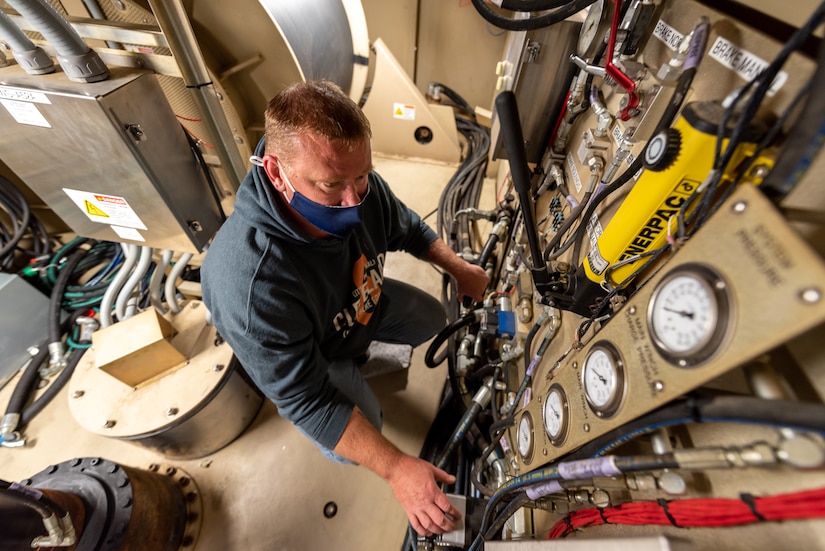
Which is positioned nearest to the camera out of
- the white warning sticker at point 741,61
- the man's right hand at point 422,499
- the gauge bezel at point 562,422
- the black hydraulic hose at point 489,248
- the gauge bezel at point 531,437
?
the white warning sticker at point 741,61

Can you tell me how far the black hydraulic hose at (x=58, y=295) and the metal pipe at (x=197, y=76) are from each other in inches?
42.5

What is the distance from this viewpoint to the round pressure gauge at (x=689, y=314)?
0.29 metres

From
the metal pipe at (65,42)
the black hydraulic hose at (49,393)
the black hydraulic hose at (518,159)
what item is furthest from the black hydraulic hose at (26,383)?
the black hydraulic hose at (518,159)

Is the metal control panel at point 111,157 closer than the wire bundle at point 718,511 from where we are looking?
No

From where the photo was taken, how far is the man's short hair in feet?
2.17

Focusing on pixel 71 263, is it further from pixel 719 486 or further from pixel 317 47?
pixel 719 486

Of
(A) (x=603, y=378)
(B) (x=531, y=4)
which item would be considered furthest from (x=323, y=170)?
(A) (x=603, y=378)

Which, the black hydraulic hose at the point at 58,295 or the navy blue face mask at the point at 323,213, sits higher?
the navy blue face mask at the point at 323,213

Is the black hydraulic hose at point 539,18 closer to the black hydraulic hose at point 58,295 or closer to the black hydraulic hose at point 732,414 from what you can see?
the black hydraulic hose at point 732,414

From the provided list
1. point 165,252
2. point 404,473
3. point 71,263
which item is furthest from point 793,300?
point 71,263

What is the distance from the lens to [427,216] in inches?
79.4

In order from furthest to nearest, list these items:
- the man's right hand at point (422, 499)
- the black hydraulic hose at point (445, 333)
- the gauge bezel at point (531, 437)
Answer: the black hydraulic hose at point (445, 333) < the man's right hand at point (422, 499) < the gauge bezel at point (531, 437)

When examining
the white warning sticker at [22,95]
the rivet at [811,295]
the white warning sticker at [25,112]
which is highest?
the rivet at [811,295]

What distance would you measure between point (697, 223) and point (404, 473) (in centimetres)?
72
